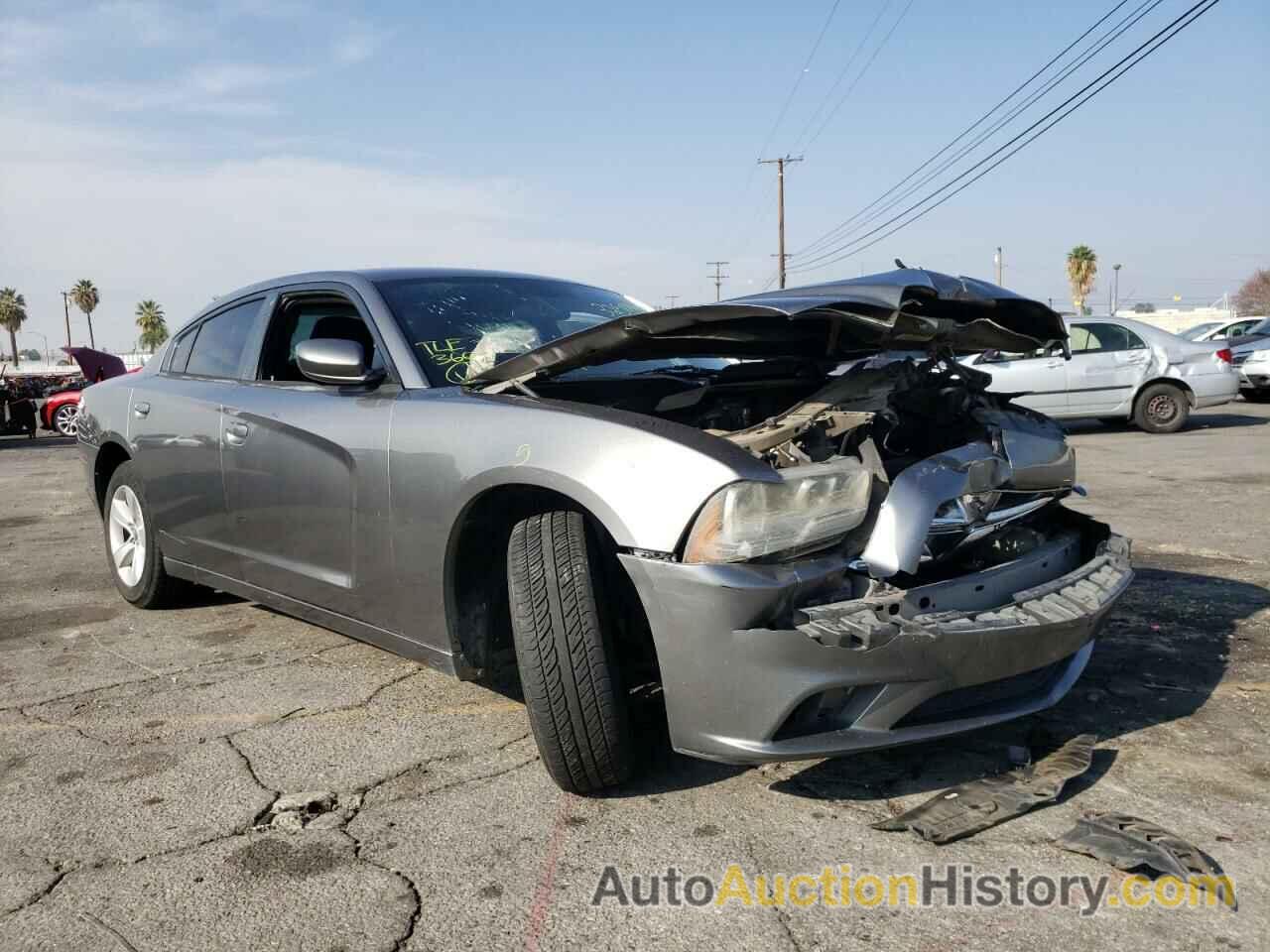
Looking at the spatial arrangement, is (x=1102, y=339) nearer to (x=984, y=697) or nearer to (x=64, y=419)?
(x=984, y=697)

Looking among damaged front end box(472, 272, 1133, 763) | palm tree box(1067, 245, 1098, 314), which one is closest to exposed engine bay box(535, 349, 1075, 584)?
damaged front end box(472, 272, 1133, 763)

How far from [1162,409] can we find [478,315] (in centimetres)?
1162

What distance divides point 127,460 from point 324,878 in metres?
3.23

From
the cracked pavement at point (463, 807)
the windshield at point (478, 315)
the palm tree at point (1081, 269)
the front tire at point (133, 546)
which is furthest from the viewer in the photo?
the palm tree at point (1081, 269)

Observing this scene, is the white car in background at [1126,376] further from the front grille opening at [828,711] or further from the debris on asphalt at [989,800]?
the front grille opening at [828,711]

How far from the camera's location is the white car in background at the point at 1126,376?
42.3ft

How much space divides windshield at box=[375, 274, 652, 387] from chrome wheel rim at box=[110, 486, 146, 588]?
196 centimetres

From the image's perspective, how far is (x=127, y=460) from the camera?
500 centimetres

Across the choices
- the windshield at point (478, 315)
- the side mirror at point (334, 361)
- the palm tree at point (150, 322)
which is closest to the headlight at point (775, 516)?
the windshield at point (478, 315)

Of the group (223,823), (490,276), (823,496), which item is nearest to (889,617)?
(823,496)

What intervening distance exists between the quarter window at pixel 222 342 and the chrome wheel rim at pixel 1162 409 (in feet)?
38.4

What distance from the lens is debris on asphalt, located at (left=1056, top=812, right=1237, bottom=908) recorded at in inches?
89.7

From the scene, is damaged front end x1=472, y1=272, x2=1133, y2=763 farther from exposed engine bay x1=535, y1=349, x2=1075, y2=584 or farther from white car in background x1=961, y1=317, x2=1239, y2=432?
white car in background x1=961, y1=317, x2=1239, y2=432

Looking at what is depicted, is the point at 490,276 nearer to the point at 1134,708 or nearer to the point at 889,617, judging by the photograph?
the point at 889,617
